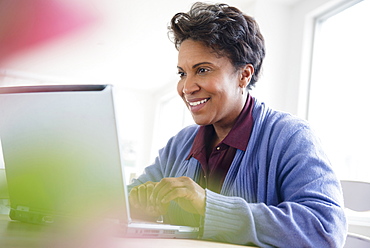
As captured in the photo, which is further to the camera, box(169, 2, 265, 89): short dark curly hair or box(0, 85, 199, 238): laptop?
Result: box(169, 2, 265, 89): short dark curly hair

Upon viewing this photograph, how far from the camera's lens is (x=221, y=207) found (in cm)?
77

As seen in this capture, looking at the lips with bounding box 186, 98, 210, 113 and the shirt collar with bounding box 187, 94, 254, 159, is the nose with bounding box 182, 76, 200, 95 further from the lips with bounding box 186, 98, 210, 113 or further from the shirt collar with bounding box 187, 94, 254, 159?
the shirt collar with bounding box 187, 94, 254, 159

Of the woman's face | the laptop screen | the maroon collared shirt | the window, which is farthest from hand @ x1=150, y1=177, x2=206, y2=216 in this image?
the window

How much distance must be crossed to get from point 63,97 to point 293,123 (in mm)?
638

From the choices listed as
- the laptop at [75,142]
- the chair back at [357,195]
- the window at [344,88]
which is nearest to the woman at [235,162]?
the laptop at [75,142]

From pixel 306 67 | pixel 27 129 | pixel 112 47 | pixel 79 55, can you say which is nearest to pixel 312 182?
pixel 27 129

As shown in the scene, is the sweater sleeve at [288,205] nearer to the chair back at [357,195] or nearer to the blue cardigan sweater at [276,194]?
the blue cardigan sweater at [276,194]

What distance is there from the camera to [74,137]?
569 mm

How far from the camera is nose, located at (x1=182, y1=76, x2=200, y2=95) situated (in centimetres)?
123

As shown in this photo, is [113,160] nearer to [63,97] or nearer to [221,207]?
[63,97]

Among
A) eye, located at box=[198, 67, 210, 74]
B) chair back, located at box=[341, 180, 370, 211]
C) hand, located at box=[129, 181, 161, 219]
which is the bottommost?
hand, located at box=[129, 181, 161, 219]

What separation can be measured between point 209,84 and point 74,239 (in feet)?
2.48

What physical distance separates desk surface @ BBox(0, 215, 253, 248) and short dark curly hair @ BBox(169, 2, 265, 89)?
648mm

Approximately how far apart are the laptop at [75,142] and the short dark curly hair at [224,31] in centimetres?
64
